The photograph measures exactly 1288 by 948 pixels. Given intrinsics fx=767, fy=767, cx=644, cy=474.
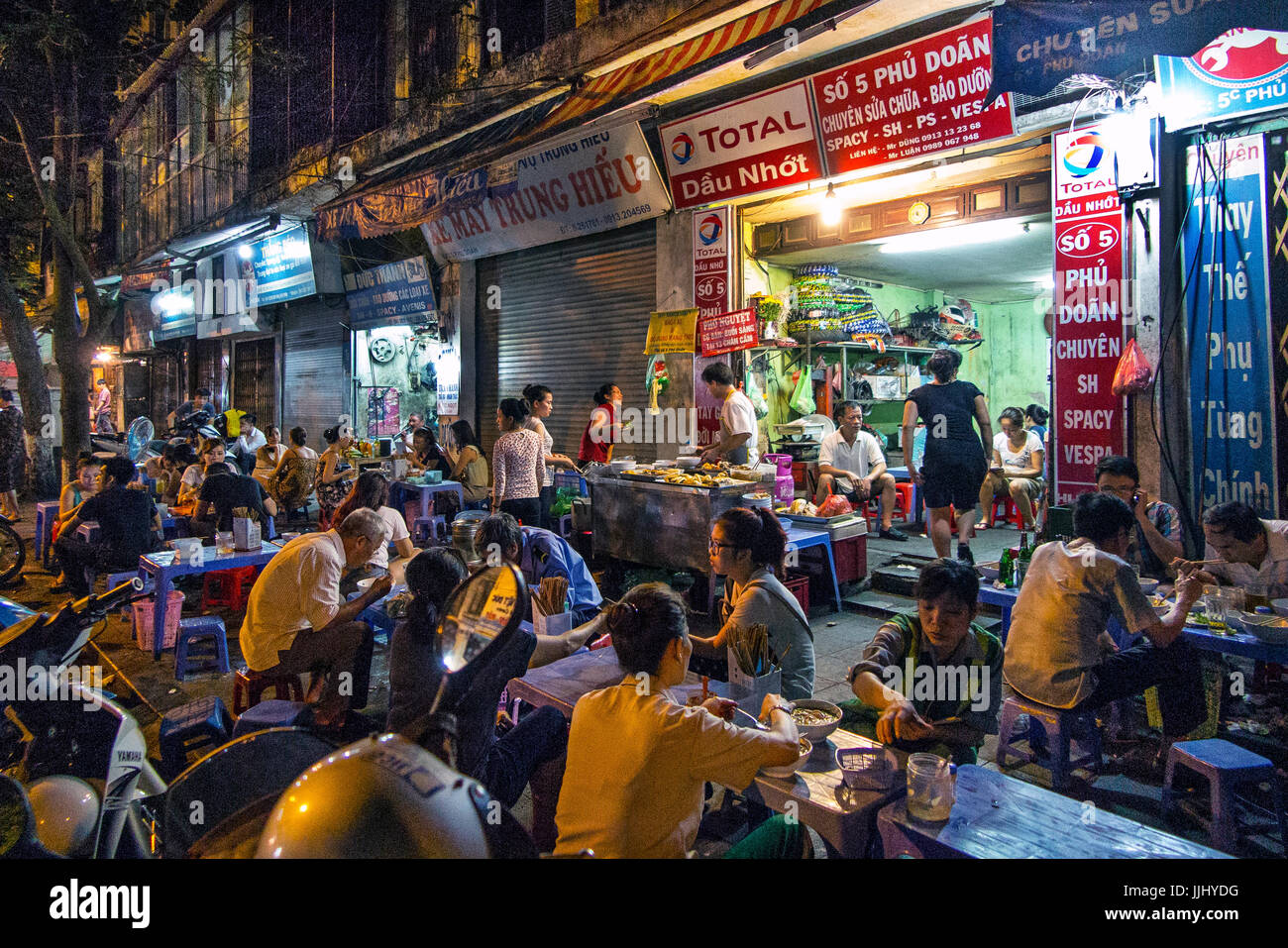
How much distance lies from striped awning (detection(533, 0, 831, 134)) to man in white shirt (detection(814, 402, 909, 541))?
443 centimetres

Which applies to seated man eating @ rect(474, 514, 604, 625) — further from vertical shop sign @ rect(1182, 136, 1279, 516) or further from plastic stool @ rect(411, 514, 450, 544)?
vertical shop sign @ rect(1182, 136, 1279, 516)

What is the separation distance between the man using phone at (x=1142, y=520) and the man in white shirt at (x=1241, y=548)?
495 mm

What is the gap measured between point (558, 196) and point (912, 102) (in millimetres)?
5511

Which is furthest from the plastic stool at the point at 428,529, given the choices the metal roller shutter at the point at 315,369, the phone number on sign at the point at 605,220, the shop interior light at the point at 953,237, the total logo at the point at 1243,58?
the total logo at the point at 1243,58

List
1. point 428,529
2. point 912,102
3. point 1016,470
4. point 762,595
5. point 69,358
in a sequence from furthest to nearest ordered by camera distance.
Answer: point 69,358
point 428,529
point 1016,470
point 912,102
point 762,595

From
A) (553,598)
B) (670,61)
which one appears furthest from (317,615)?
(670,61)

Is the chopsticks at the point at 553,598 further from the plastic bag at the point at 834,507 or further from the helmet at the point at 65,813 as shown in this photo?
the plastic bag at the point at 834,507

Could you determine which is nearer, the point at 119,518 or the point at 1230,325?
the point at 1230,325

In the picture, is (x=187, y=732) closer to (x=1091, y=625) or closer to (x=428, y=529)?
(x=1091, y=625)

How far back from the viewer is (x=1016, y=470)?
10.4 meters

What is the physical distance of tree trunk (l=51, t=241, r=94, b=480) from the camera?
12234 mm

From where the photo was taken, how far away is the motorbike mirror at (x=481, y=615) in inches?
50.2

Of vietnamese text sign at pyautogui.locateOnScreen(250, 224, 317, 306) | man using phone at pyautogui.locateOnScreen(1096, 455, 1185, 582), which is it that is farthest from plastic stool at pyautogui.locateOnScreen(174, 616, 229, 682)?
vietnamese text sign at pyautogui.locateOnScreen(250, 224, 317, 306)
